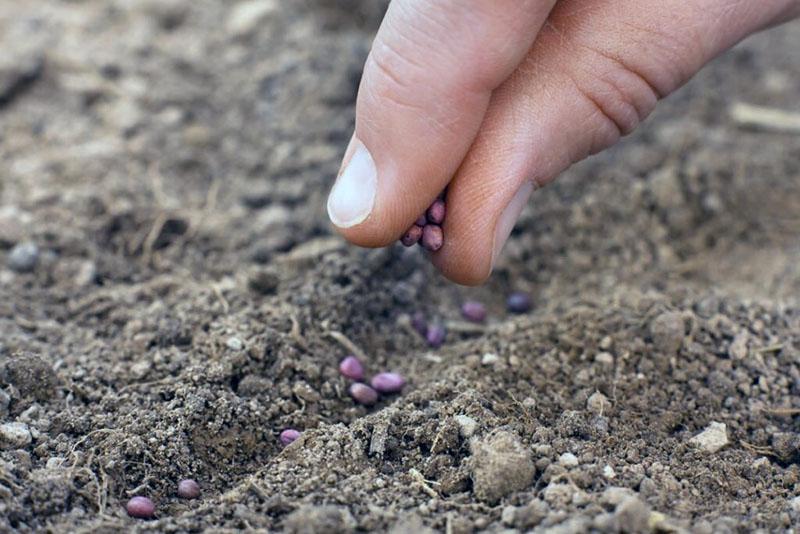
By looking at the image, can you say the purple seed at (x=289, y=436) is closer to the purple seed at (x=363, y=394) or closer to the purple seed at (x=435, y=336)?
the purple seed at (x=363, y=394)

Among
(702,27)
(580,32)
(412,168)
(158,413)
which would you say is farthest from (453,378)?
(702,27)

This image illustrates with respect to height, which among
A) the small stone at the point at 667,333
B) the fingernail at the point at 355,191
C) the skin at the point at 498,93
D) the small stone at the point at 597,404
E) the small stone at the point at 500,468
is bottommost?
the small stone at the point at 597,404

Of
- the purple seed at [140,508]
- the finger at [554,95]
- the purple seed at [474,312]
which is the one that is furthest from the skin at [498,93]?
the purple seed at [140,508]

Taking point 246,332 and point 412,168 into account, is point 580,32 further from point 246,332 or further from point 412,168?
point 246,332

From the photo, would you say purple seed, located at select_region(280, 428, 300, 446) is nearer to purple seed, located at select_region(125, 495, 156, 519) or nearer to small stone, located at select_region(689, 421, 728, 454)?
purple seed, located at select_region(125, 495, 156, 519)

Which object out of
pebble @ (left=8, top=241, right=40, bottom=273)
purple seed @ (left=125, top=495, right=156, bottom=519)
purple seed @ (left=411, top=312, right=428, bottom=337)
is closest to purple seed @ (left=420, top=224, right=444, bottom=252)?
purple seed @ (left=411, top=312, right=428, bottom=337)
